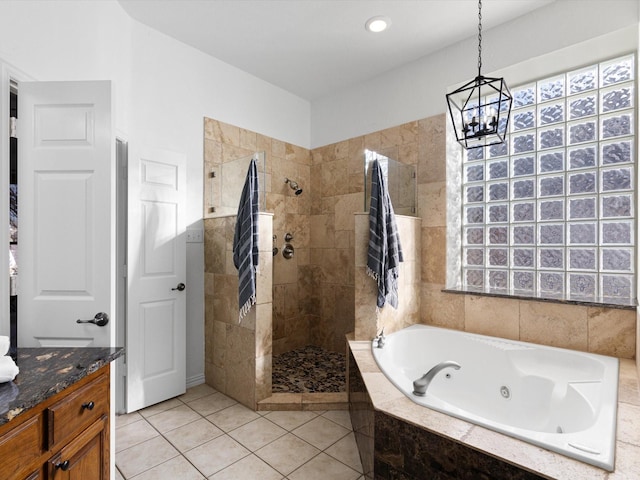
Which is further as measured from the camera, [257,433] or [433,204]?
[433,204]

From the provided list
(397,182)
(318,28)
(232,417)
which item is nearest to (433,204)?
(397,182)

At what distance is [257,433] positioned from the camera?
2131 millimetres

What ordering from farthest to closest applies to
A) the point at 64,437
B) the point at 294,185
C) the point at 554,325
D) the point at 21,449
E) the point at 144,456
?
the point at 294,185, the point at 554,325, the point at 144,456, the point at 64,437, the point at 21,449

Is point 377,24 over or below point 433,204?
over

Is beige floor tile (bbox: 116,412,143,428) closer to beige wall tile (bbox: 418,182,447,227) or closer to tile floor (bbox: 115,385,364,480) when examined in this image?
tile floor (bbox: 115,385,364,480)

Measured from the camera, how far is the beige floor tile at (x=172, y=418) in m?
2.21

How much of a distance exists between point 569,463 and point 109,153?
7.22 ft

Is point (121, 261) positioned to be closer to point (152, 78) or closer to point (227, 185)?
point (227, 185)

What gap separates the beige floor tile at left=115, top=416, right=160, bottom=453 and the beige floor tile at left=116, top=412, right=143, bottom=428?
4cm

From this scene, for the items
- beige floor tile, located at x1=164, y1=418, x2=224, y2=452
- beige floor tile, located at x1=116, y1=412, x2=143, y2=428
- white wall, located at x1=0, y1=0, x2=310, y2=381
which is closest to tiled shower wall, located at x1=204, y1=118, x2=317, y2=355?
white wall, located at x1=0, y1=0, x2=310, y2=381

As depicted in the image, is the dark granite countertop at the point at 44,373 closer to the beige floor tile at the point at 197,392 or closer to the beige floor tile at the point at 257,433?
the beige floor tile at the point at 257,433

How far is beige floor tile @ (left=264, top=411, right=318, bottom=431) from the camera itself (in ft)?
7.28

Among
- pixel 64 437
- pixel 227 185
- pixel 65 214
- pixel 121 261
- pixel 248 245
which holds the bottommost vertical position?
pixel 64 437

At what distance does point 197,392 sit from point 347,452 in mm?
1424
